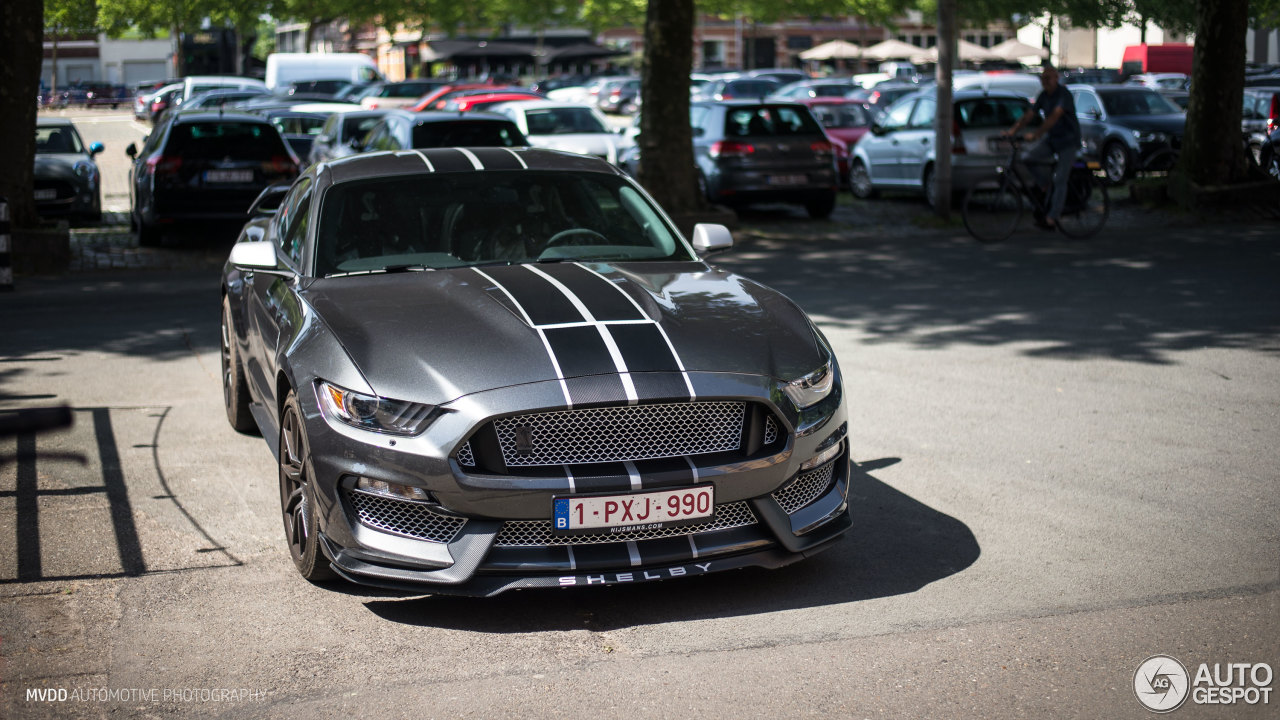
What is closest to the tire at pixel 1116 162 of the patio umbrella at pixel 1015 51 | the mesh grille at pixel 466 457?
the mesh grille at pixel 466 457

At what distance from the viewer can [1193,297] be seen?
11.2 meters

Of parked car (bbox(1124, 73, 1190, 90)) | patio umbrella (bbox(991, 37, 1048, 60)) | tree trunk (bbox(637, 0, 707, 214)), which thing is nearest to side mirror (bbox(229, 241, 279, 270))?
tree trunk (bbox(637, 0, 707, 214))

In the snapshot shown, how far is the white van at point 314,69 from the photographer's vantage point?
40469 mm

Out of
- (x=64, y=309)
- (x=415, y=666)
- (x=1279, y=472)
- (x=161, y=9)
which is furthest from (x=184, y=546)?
(x=161, y=9)

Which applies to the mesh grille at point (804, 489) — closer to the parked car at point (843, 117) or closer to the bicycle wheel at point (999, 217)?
the bicycle wheel at point (999, 217)

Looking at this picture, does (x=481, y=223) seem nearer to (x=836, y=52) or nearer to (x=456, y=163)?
(x=456, y=163)

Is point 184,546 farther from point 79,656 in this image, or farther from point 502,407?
point 502,407

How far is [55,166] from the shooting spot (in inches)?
666

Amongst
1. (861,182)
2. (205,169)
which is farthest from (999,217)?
(205,169)

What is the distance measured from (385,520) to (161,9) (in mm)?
50078

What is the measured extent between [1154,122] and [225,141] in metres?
15.5

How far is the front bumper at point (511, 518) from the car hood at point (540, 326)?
148mm

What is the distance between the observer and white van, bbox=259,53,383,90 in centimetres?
4047

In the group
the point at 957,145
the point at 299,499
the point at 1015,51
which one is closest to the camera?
the point at 299,499
